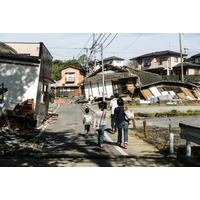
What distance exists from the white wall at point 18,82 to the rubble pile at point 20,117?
2.22ft

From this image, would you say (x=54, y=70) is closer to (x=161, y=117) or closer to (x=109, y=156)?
(x=161, y=117)

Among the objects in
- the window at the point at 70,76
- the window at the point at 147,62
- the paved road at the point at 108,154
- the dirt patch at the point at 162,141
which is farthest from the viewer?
the window at the point at 147,62

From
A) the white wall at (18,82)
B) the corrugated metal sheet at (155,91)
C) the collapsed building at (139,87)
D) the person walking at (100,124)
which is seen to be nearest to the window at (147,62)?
the collapsed building at (139,87)

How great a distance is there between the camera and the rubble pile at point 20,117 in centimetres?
1067

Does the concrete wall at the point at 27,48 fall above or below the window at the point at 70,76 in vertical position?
below

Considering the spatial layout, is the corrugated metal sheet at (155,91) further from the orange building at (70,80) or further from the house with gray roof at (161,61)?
the orange building at (70,80)

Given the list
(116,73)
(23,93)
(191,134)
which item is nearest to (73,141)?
(191,134)

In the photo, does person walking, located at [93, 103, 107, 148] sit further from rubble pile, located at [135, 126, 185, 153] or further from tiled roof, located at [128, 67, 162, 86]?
tiled roof, located at [128, 67, 162, 86]

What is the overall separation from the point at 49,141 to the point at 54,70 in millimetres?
48586

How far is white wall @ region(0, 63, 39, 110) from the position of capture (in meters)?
12.2

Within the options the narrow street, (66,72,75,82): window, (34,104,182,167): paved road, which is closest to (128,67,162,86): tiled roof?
(66,72,75,82): window

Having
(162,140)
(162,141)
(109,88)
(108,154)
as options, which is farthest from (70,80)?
(108,154)

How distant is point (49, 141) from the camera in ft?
28.7

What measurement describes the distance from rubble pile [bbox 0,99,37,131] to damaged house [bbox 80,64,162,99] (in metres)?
23.9
